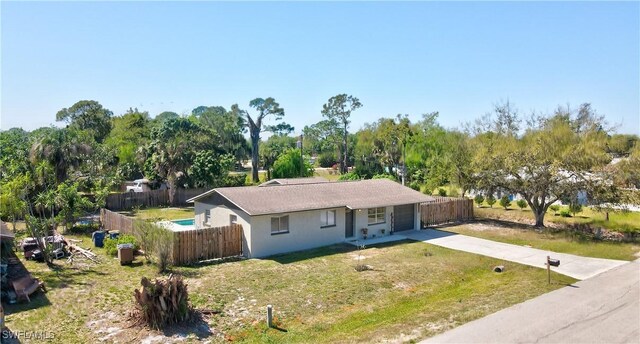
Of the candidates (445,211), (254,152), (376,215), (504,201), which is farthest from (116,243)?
(254,152)

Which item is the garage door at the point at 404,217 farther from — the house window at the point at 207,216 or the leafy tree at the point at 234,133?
the leafy tree at the point at 234,133

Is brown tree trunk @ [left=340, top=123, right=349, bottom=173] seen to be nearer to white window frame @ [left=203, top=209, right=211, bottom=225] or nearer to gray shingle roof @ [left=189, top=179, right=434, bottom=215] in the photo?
gray shingle roof @ [left=189, top=179, right=434, bottom=215]

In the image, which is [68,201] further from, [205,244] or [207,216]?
[205,244]

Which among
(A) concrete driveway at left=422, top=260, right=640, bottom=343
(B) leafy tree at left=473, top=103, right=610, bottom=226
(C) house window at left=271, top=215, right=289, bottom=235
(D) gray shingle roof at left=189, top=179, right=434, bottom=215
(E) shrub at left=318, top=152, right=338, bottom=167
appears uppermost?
(E) shrub at left=318, top=152, right=338, bottom=167

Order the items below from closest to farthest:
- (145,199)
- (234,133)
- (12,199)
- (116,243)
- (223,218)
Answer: (12,199), (116,243), (223,218), (145,199), (234,133)

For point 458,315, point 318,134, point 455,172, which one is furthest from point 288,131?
point 458,315

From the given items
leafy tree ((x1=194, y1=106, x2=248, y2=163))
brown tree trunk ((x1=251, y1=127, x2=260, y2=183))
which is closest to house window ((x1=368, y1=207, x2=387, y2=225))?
brown tree trunk ((x1=251, y1=127, x2=260, y2=183))
